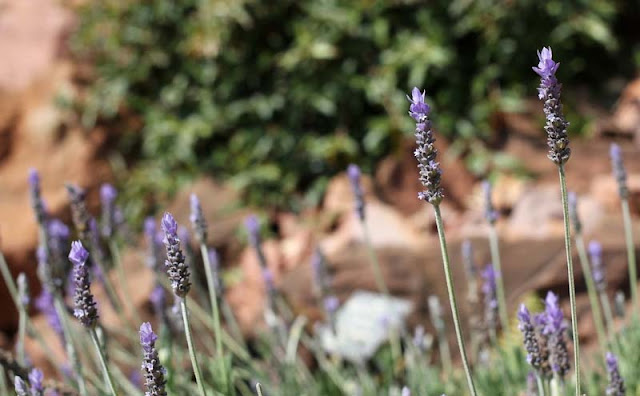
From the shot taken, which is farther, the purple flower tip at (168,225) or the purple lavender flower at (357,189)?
the purple lavender flower at (357,189)

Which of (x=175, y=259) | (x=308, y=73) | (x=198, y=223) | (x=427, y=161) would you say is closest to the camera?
(x=427, y=161)

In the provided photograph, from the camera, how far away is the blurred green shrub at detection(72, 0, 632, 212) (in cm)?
590

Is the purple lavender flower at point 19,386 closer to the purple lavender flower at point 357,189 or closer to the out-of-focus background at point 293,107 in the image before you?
the purple lavender flower at point 357,189

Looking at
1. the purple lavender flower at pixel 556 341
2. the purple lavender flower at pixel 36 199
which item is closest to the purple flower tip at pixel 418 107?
the purple lavender flower at pixel 556 341

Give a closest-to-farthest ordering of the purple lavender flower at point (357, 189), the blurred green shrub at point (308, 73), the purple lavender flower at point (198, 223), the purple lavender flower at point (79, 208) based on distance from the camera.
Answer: the purple lavender flower at point (198, 223) → the purple lavender flower at point (79, 208) → the purple lavender flower at point (357, 189) → the blurred green shrub at point (308, 73)

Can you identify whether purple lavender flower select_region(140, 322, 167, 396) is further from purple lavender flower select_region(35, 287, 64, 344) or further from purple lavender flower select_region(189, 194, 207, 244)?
purple lavender flower select_region(35, 287, 64, 344)

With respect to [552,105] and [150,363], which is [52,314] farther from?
[552,105]

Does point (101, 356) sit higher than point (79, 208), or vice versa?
point (79, 208)

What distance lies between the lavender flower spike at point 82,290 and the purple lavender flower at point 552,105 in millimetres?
1032

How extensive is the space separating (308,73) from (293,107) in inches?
11.4

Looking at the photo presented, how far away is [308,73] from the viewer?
19.7ft

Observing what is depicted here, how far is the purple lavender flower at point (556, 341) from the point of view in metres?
1.92

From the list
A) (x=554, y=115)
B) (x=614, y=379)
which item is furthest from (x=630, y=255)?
(x=554, y=115)

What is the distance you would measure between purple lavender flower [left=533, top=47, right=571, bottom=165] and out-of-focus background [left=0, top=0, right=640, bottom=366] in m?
3.66
